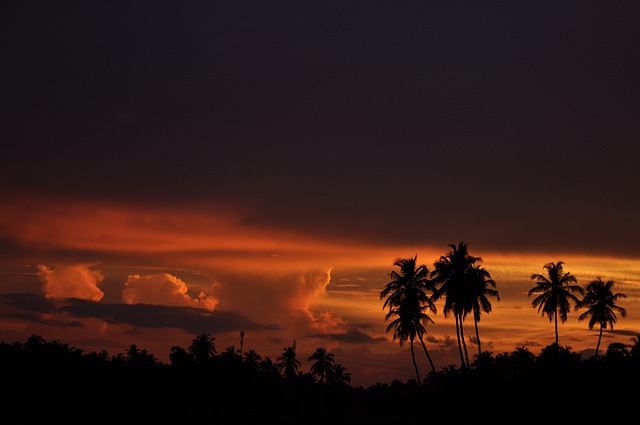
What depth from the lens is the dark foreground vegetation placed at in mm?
39000

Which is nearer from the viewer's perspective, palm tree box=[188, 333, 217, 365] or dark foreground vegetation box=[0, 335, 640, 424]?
dark foreground vegetation box=[0, 335, 640, 424]

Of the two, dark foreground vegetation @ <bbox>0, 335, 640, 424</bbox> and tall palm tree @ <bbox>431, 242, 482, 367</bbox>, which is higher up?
tall palm tree @ <bbox>431, 242, 482, 367</bbox>

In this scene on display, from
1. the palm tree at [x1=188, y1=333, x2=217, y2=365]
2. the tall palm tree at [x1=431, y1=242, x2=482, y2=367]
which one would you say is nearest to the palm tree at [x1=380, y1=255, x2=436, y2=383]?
the tall palm tree at [x1=431, y1=242, x2=482, y2=367]

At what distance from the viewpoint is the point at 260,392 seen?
6481cm

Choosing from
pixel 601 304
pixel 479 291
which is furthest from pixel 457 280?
pixel 601 304

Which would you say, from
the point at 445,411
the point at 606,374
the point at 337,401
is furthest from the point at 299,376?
the point at 606,374

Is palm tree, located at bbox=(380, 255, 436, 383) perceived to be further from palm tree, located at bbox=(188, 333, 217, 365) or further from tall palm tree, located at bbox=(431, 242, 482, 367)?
palm tree, located at bbox=(188, 333, 217, 365)

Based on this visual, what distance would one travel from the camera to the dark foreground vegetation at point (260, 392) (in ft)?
128

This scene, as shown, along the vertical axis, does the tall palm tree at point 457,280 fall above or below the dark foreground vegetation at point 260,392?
above

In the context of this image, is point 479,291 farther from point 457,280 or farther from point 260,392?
point 260,392

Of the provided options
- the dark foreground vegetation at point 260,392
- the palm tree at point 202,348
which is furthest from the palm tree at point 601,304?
the palm tree at point 202,348

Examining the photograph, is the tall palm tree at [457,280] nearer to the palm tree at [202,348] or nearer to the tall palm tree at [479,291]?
the tall palm tree at [479,291]

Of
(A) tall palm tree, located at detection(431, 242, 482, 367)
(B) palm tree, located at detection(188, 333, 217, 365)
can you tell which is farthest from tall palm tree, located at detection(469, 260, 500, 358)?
(B) palm tree, located at detection(188, 333, 217, 365)

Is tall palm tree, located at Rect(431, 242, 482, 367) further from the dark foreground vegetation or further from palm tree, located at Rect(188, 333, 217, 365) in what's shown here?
palm tree, located at Rect(188, 333, 217, 365)
